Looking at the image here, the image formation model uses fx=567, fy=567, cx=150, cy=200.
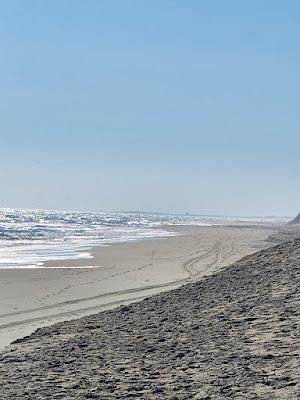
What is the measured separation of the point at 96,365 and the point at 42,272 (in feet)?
57.5

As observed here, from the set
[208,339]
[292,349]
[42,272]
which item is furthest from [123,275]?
[292,349]

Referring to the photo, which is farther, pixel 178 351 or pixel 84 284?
pixel 84 284

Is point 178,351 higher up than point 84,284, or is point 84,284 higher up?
point 178,351

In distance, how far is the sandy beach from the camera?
612 inches

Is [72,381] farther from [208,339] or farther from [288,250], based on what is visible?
[288,250]

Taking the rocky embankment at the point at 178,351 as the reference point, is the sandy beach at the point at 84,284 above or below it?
below

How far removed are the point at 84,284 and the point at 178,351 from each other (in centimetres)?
1393

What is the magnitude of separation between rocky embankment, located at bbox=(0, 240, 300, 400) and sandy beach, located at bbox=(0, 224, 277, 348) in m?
3.00

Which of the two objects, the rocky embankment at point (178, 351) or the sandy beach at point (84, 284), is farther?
the sandy beach at point (84, 284)

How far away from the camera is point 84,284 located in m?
21.9

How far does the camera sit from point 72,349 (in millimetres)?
9242

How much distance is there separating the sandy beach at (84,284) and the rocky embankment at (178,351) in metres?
3.00

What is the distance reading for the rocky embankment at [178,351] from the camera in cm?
671

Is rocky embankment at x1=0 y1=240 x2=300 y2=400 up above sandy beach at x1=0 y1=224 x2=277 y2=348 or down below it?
above
